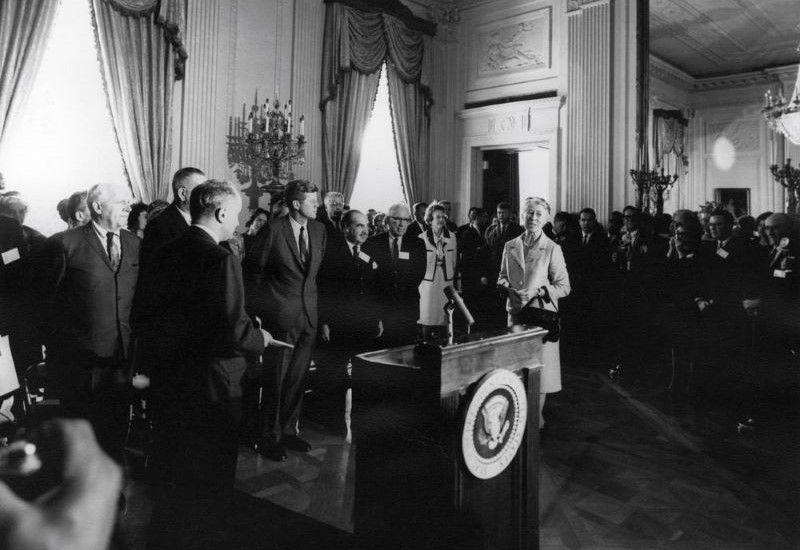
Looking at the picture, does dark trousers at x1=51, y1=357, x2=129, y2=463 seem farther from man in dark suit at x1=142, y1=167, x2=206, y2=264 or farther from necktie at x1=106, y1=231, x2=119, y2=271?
man in dark suit at x1=142, y1=167, x2=206, y2=264

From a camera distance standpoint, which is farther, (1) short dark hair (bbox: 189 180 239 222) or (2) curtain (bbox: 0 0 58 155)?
(2) curtain (bbox: 0 0 58 155)

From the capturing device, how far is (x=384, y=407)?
1.71 meters

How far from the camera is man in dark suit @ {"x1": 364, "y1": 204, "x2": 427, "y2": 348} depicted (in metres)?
4.75

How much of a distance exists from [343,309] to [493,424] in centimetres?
258

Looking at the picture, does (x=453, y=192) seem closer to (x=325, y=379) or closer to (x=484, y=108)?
(x=484, y=108)

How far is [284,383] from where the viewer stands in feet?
11.0

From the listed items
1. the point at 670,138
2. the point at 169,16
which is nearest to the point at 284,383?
the point at 169,16

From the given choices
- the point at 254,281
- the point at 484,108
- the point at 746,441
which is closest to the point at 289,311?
the point at 254,281

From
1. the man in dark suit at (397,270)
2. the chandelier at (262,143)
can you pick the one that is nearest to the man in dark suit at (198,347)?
the man in dark suit at (397,270)

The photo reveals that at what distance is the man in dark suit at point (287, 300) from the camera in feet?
10.6

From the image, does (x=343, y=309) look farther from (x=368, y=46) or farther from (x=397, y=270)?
(x=368, y=46)

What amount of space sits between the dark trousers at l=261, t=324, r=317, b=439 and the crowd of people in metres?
0.01

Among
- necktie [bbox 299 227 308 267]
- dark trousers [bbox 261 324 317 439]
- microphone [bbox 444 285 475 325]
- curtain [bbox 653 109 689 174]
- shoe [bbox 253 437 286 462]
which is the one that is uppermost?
curtain [bbox 653 109 689 174]

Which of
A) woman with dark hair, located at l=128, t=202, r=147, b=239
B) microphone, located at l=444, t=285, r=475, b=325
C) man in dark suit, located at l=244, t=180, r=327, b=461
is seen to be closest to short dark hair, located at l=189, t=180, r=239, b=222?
microphone, located at l=444, t=285, r=475, b=325
